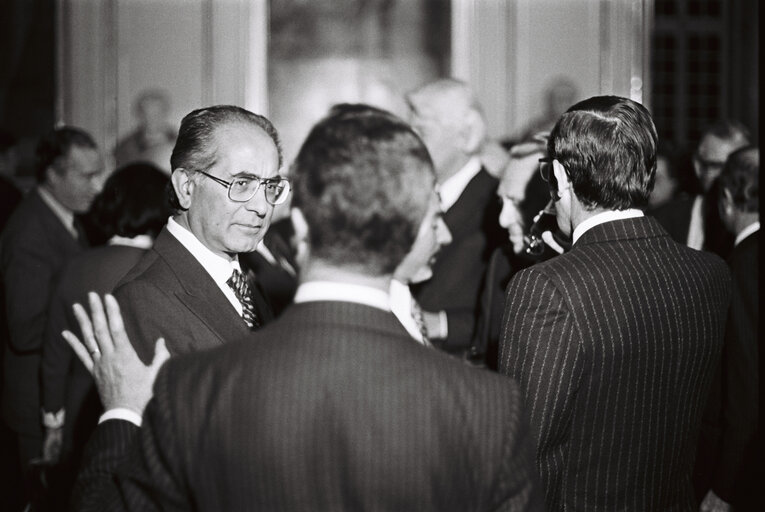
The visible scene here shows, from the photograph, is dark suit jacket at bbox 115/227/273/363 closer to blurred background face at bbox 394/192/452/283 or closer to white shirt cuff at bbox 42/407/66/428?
blurred background face at bbox 394/192/452/283

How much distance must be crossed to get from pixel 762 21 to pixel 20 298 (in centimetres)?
341

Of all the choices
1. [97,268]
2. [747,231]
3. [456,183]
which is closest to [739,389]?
[747,231]

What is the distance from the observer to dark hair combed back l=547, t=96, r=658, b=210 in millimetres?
2104

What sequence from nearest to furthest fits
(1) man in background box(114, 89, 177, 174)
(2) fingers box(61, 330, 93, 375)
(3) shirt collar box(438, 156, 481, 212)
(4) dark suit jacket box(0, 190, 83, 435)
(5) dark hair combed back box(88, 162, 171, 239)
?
1. (2) fingers box(61, 330, 93, 375)
2. (5) dark hair combed back box(88, 162, 171, 239)
3. (4) dark suit jacket box(0, 190, 83, 435)
4. (3) shirt collar box(438, 156, 481, 212)
5. (1) man in background box(114, 89, 177, 174)

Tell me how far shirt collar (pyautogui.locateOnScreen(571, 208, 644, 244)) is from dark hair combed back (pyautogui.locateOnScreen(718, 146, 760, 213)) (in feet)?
4.95

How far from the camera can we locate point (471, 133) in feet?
14.9

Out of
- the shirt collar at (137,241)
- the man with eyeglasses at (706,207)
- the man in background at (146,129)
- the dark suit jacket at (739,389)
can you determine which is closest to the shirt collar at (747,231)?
the dark suit jacket at (739,389)

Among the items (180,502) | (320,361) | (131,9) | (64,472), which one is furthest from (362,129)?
(131,9)

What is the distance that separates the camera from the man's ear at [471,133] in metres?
4.53

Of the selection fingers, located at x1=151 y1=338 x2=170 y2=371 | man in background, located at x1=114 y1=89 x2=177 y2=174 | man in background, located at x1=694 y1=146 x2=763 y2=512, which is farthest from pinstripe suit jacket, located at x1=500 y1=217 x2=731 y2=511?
man in background, located at x1=114 y1=89 x2=177 y2=174

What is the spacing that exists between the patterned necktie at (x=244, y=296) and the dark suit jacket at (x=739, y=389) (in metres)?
1.58

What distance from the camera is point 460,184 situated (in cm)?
438

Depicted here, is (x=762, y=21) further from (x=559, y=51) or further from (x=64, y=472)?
(x=559, y=51)

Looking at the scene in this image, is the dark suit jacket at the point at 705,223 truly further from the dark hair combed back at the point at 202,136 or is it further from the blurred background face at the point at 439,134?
the dark hair combed back at the point at 202,136
